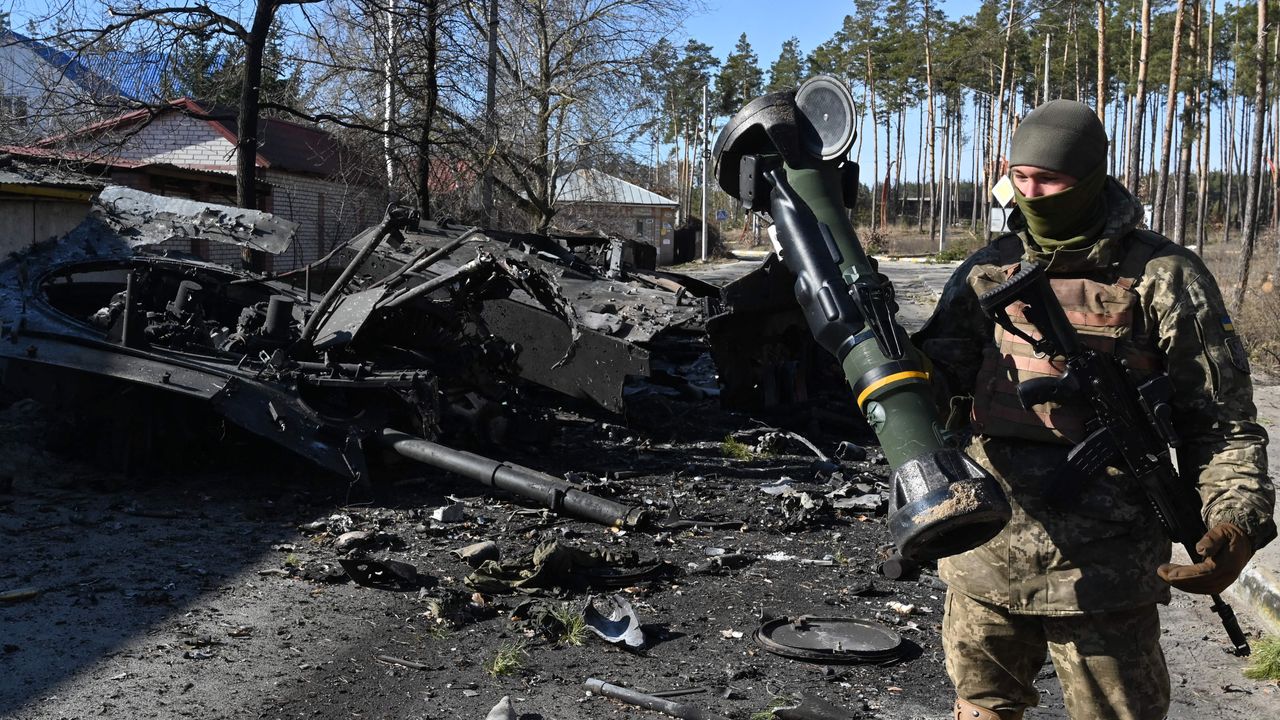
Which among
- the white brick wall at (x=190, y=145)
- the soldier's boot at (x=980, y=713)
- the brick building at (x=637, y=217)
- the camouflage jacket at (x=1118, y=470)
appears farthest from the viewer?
the brick building at (x=637, y=217)

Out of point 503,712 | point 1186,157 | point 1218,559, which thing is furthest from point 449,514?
point 1186,157

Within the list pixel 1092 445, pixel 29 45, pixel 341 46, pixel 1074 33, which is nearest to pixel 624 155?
pixel 341 46

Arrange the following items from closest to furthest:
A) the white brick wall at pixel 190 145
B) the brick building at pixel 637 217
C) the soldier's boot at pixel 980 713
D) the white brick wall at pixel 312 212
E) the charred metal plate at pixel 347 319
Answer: the soldier's boot at pixel 980 713 → the charred metal plate at pixel 347 319 → the white brick wall at pixel 312 212 → the white brick wall at pixel 190 145 → the brick building at pixel 637 217

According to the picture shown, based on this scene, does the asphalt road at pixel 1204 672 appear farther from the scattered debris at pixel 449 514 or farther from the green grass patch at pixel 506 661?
the scattered debris at pixel 449 514

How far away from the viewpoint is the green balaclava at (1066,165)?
2496 mm

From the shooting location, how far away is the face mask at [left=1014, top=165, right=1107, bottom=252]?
8.30ft

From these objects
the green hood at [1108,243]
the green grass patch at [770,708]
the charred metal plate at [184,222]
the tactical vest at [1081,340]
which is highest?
the charred metal plate at [184,222]

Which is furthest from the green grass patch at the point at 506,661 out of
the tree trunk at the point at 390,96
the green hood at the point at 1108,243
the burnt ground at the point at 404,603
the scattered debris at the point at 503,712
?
the tree trunk at the point at 390,96

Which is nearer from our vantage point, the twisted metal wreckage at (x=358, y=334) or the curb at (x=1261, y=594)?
the curb at (x=1261, y=594)

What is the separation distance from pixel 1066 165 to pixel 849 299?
775 mm

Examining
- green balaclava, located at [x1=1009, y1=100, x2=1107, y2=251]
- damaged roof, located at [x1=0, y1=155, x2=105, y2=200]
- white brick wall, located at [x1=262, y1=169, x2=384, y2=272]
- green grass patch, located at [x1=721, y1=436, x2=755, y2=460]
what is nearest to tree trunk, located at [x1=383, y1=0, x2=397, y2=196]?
damaged roof, located at [x1=0, y1=155, x2=105, y2=200]

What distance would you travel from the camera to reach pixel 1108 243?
8.28 feet

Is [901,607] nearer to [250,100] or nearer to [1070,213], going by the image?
[1070,213]

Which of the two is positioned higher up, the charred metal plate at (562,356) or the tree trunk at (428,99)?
the tree trunk at (428,99)
